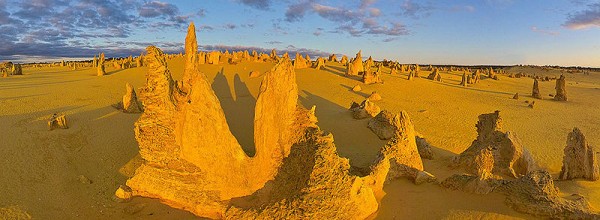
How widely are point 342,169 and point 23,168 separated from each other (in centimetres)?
997

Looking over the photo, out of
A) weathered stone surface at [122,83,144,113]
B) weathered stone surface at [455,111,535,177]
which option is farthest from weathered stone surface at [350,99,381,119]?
weathered stone surface at [122,83,144,113]

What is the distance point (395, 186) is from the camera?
10977 millimetres

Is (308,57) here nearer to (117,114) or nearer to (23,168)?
(117,114)

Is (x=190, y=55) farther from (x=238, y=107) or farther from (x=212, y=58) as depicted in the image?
(x=212, y=58)

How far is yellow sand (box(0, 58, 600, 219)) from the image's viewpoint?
9906 mm

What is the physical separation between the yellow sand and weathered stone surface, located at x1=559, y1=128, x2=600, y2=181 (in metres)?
0.35

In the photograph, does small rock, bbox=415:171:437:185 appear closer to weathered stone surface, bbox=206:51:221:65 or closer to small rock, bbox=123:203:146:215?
small rock, bbox=123:203:146:215

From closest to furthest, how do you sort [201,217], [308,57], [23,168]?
[201,217] < [23,168] < [308,57]

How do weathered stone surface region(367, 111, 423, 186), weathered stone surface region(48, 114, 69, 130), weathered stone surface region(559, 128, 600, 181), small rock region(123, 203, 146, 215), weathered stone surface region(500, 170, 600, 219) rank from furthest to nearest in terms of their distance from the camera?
weathered stone surface region(48, 114, 69, 130), weathered stone surface region(559, 128, 600, 181), weathered stone surface region(367, 111, 423, 186), small rock region(123, 203, 146, 215), weathered stone surface region(500, 170, 600, 219)

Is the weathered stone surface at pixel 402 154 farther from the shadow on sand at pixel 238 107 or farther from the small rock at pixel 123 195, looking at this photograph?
the small rock at pixel 123 195

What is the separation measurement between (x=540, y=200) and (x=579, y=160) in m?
5.78

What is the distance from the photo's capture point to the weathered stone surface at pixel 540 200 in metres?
8.70

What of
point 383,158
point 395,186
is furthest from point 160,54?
point 395,186

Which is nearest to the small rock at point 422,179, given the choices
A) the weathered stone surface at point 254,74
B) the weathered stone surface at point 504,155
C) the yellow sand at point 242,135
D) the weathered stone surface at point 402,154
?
the weathered stone surface at point 402,154
